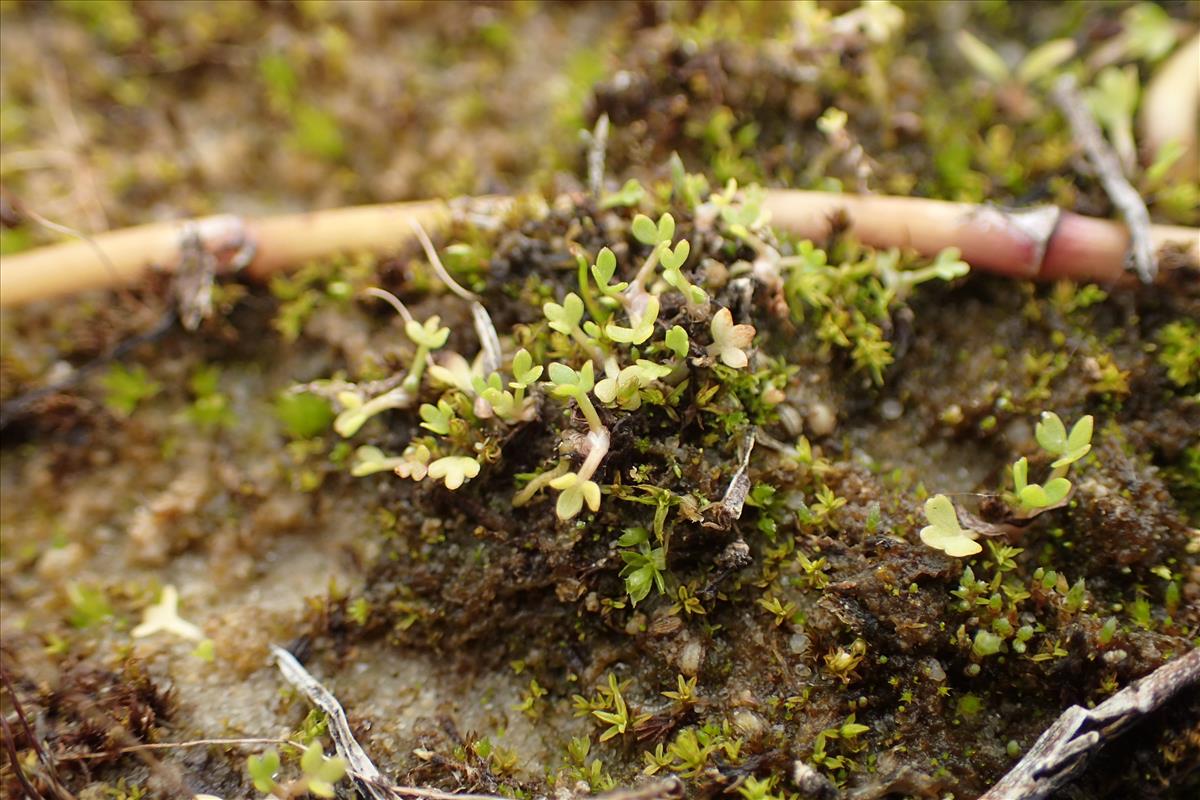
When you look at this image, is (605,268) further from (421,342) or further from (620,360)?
(421,342)

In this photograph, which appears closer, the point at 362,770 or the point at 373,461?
the point at 362,770

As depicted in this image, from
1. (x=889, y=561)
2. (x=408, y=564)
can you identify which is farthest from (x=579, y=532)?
(x=889, y=561)

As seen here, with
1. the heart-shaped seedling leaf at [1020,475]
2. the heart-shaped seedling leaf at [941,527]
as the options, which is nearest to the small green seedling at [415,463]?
the heart-shaped seedling leaf at [941,527]

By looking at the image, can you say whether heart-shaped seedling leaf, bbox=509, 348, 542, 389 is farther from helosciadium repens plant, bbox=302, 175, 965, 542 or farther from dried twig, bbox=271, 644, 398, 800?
dried twig, bbox=271, 644, 398, 800

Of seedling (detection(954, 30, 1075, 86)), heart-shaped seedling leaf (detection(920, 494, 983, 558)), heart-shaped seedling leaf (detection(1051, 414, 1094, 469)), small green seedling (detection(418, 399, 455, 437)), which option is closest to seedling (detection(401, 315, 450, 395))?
small green seedling (detection(418, 399, 455, 437))

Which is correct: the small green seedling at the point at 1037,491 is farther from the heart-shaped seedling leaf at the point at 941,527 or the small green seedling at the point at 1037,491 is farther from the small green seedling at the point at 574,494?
the small green seedling at the point at 574,494

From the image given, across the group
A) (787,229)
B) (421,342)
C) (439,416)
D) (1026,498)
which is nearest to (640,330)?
(439,416)

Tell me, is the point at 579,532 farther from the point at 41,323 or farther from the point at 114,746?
the point at 41,323
